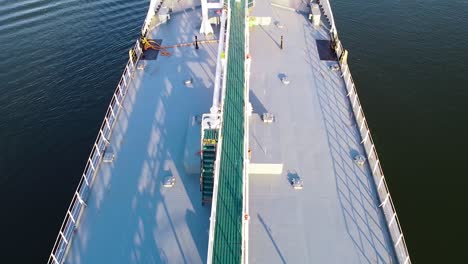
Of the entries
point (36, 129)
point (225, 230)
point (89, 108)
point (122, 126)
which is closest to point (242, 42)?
point (122, 126)

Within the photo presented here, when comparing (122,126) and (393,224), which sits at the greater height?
(122,126)

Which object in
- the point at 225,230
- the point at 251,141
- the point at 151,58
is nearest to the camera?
the point at 225,230

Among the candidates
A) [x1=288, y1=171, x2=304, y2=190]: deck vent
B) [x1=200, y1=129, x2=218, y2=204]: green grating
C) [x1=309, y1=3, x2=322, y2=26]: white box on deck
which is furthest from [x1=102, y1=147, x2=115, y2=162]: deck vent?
[x1=309, y1=3, x2=322, y2=26]: white box on deck

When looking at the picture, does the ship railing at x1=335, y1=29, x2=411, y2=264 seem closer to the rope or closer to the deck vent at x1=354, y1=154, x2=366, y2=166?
the deck vent at x1=354, y1=154, x2=366, y2=166

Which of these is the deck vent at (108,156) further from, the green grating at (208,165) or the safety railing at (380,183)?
the safety railing at (380,183)

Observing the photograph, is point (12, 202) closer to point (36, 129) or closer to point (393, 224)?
point (36, 129)
